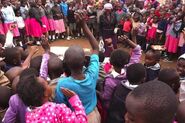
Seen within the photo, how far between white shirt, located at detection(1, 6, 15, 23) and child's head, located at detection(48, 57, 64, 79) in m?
7.75

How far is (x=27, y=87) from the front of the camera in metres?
2.45

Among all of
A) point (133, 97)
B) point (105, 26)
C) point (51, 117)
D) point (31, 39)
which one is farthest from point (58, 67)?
point (31, 39)

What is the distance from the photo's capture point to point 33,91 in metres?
2.43

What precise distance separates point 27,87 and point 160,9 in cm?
869

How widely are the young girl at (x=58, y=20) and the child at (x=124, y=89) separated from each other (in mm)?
9375

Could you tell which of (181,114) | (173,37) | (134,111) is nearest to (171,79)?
(181,114)

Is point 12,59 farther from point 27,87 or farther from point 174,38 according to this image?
point 174,38

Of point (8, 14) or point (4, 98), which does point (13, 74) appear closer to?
point (4, 98)

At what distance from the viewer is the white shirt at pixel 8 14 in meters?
10.8

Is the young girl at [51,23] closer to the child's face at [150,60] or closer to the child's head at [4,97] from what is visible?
the child's face at [150,60]

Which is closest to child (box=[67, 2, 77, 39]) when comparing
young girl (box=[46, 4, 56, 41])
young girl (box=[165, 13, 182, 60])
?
young girl (box=[46, 4, 56, 41])

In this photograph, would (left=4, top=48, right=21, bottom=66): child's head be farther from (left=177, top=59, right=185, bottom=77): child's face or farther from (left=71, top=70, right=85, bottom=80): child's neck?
(left=177, top=59, right=185, bottom=77): child's face

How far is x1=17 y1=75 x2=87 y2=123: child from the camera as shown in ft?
7.64

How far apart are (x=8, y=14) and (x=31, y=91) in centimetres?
890
